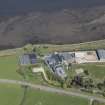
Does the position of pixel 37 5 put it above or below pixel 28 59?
above

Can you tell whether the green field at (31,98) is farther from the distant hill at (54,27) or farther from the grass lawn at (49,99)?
the distant hill at (54,27)

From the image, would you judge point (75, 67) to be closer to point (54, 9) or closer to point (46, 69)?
point (46, 69)

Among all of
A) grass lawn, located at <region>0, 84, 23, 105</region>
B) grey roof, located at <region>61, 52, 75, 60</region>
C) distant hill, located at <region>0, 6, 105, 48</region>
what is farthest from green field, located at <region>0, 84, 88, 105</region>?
distant hill, located at <region>0, 6, 105, 48</region>

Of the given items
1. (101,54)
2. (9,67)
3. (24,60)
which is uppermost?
(101,54)

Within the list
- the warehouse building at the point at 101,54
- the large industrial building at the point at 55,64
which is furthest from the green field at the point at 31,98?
the warehouse building at the point at 101,54

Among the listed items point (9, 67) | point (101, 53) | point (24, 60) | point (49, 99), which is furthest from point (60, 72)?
point (101, 53)

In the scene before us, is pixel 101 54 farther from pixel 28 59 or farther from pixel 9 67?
pixel 9 67

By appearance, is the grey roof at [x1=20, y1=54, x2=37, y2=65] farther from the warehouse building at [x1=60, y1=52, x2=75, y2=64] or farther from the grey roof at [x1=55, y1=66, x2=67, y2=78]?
the warehouse building at [x1=60, y1=52, x2=75, y2=64]
